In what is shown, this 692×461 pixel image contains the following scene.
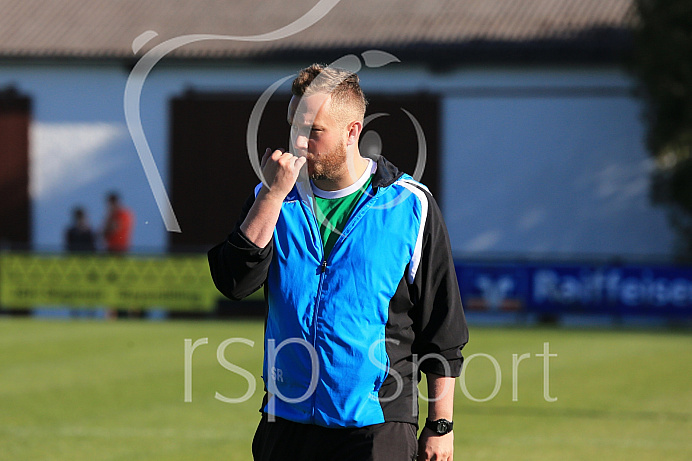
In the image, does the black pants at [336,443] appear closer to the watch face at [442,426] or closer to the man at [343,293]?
the man at [343,293]

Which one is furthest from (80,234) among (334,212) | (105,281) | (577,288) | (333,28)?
(334,212)

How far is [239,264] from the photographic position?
157 inches

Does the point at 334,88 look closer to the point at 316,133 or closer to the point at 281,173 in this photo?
the point at 316,133

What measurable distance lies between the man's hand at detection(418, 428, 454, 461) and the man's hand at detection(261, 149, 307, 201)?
3.56ft

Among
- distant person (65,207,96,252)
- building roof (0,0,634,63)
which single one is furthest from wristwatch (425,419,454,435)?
building roof (0,0,634,63)

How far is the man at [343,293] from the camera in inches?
161

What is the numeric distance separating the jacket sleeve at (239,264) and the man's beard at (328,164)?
305 millimetres

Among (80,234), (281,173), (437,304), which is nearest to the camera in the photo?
(281,173)

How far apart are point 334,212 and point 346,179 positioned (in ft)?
0.44

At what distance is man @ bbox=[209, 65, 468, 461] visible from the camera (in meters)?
4.09

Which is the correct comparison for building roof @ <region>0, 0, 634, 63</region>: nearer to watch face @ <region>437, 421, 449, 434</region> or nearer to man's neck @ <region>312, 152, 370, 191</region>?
man's neck @ <region>312, 152, 370, 191</region>

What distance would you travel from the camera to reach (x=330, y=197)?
14.0 feet

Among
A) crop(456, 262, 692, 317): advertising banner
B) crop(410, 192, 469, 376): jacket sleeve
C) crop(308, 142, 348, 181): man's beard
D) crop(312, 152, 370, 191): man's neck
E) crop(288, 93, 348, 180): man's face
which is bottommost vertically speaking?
crop(456, 262, 692, 317): advertising banner

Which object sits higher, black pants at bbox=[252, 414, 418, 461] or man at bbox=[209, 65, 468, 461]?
man at bbox=[209, 65, 468, 461]
